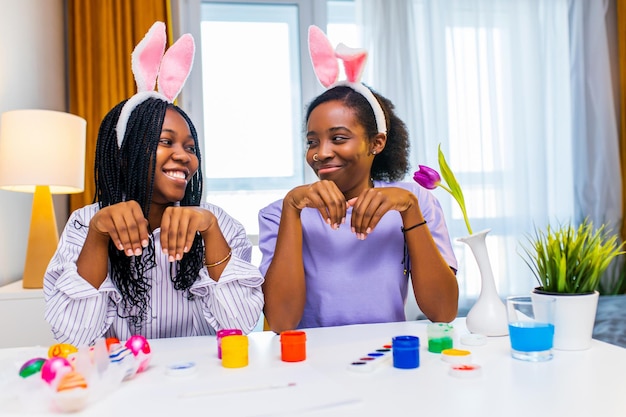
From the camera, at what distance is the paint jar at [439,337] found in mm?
914

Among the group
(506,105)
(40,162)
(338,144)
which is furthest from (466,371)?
(506,105)

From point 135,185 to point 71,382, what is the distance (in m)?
0.59

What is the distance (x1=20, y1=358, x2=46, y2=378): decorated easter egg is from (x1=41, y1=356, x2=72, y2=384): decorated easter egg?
2.0 inches

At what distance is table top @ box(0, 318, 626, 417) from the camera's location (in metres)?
0.67

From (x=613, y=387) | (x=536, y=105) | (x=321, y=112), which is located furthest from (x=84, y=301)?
(x=536, y=105)

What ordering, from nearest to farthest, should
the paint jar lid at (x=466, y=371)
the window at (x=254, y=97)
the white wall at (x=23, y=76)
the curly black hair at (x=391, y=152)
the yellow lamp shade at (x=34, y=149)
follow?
the paint jar lid at (x=466, y=371), the curly black hair at (x=391, y=152), the yellow lamp shade at (x=34, y=149), the white wall at (x=23, y=76), the window at (x=254, y=97)

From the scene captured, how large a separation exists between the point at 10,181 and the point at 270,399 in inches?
59.0

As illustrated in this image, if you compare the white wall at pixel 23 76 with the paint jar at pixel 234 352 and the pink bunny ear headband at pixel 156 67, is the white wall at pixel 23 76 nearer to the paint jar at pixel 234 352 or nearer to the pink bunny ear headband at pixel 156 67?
the pink bunny ear headband at pixel 156 67

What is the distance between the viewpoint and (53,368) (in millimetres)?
702

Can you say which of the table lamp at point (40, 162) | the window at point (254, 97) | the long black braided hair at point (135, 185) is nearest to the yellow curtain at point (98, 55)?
the window at point (254, 97)

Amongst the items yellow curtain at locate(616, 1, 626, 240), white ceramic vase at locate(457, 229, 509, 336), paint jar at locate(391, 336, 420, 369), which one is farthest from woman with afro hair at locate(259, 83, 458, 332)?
yellow curtain at locate(616, 1, 626, 240)

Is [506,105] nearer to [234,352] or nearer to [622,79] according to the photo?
[622,79]

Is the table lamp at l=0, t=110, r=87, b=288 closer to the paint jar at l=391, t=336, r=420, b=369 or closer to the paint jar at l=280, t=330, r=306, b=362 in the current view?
the paint jar at l=280, t=330, r=306, b=362

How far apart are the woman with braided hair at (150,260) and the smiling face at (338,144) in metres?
0.25
